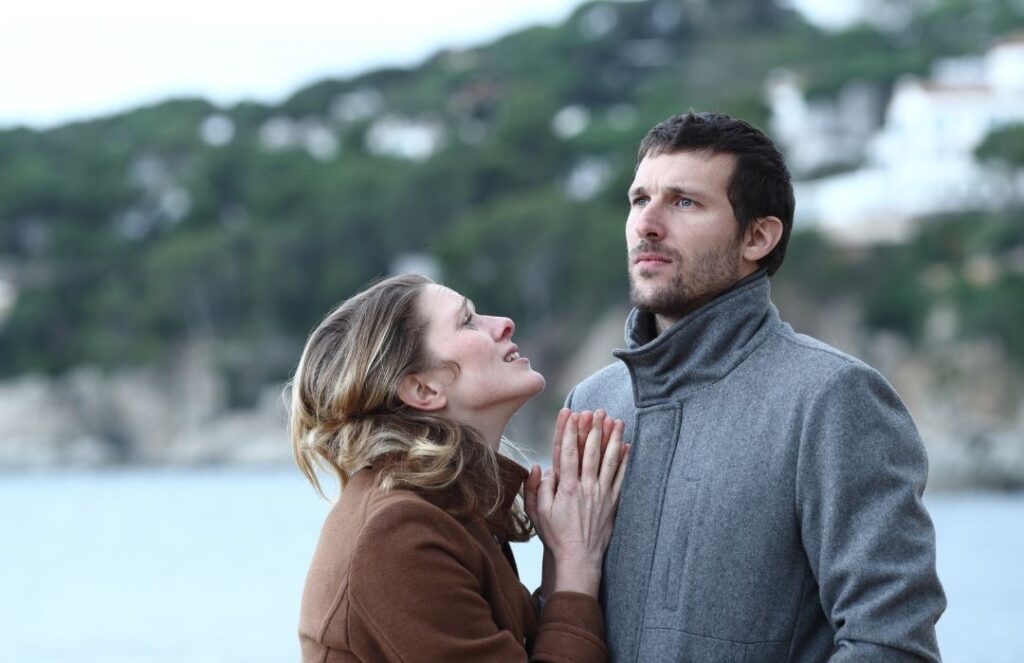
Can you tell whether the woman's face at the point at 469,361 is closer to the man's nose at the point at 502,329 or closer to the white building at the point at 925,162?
the man's nose at the point at 502,329

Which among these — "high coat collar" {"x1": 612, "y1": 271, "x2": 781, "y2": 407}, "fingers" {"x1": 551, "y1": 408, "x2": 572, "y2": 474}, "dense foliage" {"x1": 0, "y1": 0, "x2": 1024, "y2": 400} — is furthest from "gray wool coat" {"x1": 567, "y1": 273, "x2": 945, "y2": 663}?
"dense foliage" {"x1": 0, "y1": 0, "x2": 1024, "y2": 400}

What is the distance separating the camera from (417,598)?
2457 mm

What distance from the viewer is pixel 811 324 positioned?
38.6 metres

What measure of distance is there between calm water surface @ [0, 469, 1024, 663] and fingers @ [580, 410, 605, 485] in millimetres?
14300

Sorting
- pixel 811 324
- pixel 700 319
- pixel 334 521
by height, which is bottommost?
pixel 811 324

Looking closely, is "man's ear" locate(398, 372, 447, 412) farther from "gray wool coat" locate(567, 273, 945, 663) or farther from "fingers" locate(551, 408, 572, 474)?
"gray wool coat" locate(567, 273, 945, 663)

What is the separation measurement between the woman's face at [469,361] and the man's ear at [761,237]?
0.41m

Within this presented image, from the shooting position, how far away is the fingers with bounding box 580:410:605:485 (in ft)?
9.16

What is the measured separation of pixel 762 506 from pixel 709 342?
12.0 inches

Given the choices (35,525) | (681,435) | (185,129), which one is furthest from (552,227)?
(681,435)

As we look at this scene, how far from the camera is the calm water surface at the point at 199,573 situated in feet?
62.5

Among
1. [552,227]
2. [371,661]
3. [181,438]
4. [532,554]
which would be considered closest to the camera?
[371,661]

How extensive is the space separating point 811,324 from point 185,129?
2882cm

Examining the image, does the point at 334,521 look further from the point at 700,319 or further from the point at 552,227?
the point at 552,227
